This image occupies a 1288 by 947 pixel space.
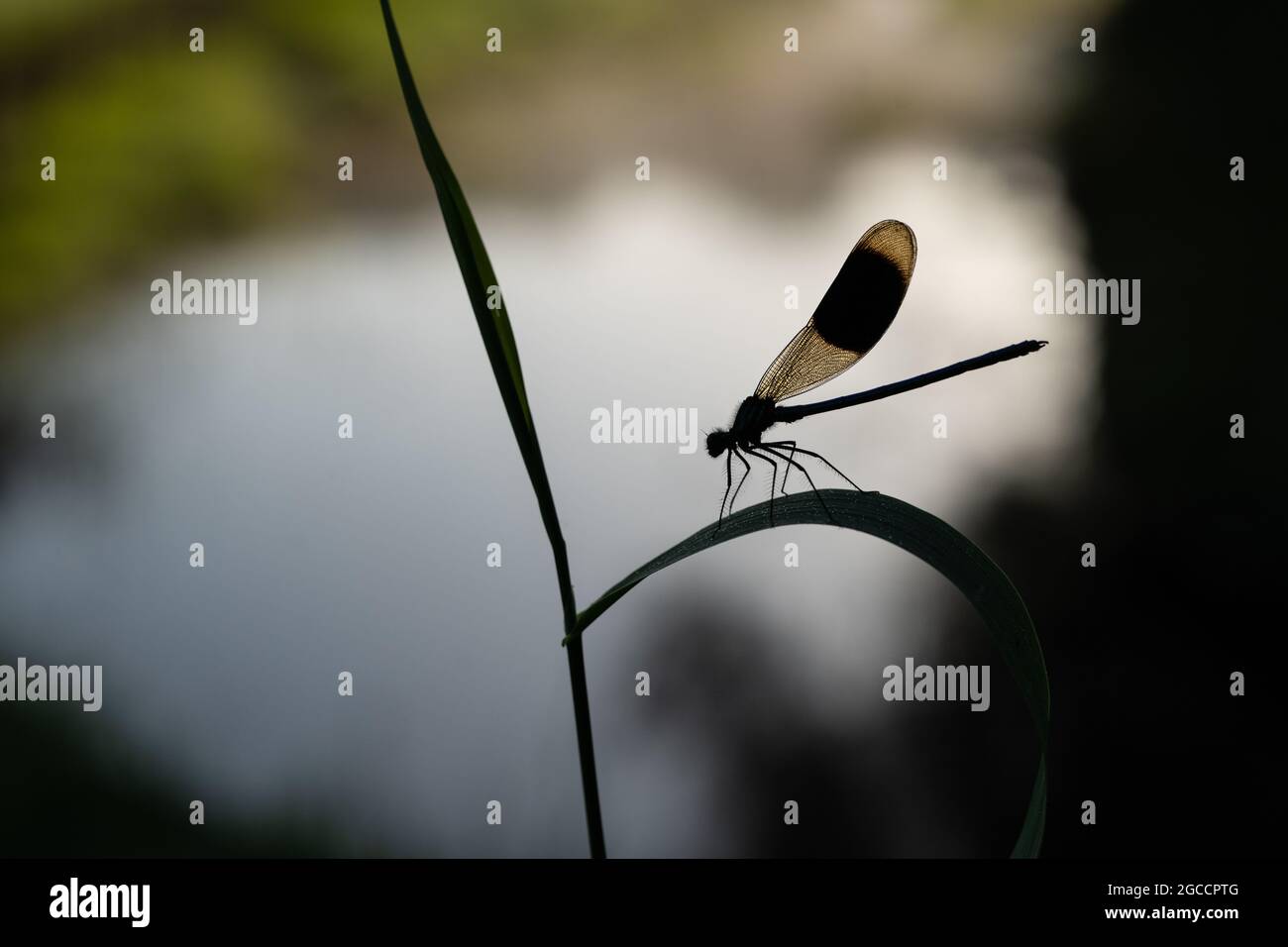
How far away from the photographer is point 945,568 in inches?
22.9

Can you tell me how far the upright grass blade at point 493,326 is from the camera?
470 millimetres

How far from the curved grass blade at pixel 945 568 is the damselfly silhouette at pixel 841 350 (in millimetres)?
540

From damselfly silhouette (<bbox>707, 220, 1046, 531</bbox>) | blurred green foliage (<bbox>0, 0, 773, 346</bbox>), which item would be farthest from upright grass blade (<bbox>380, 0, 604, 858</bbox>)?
blurred green foliage (<bbox>0, 0, 773, 346</bbox>)

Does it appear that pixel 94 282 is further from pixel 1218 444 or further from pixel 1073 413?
pixel 1218 444

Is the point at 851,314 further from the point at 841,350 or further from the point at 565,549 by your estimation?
the point at 565,549

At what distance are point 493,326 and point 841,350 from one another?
102 cm

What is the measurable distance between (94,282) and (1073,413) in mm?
3169

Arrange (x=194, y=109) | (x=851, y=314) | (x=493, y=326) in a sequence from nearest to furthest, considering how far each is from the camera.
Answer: (x=493, y=326) < (x=851, y=314) < (x=194, y=109)

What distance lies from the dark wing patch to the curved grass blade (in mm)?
639

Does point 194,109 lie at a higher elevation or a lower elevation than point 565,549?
higher

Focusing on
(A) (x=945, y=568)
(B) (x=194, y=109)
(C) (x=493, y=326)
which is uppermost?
(B) (x=194, y=109)

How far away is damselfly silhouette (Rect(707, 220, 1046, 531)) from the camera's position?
1.21 meters

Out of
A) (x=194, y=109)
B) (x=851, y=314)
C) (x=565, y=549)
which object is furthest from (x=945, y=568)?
(x=194, y=109)

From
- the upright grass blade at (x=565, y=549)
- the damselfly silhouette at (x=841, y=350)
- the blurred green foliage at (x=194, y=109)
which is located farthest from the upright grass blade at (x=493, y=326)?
the blurred green foliage at (x=194, y=109)
